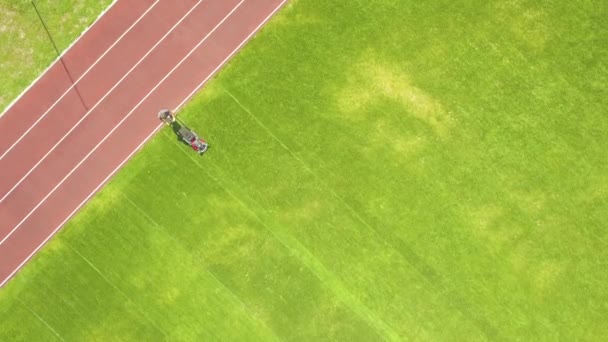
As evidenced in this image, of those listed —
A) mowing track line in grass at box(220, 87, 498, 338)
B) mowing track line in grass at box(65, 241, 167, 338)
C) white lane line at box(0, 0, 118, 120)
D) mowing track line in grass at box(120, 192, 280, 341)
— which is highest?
mowing track line in grass at box(220, 87, 498, 338)

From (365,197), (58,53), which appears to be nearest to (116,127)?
(58,53)

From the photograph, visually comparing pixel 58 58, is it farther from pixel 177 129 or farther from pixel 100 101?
pixel 177 129

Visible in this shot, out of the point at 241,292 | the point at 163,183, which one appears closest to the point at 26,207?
the point at 163,183

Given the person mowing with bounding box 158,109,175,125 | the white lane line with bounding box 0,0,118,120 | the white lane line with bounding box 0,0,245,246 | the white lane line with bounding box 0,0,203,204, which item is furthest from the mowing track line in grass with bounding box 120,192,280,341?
the white lane line with bounding box 0,0,118,120

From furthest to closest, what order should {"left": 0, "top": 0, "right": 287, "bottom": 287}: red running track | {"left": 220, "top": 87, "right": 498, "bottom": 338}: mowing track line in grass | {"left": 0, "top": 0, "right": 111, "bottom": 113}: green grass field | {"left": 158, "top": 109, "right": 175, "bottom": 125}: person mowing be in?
{"left": 0, "top": 0, "right": 111, "bottom": 113}: green grass field
{"left": 0, "top": 0, "right": 287, "bottom": 287}: red running track
{"left": 158, "top": 109, "right": 175, "bottom": 125}: person mowing
{"left": 220, "top": 87, "right": 498, "bottom": 338}: mowing track line in grass

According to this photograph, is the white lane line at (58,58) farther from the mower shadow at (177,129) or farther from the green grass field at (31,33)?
the mower shadow at (177,129)

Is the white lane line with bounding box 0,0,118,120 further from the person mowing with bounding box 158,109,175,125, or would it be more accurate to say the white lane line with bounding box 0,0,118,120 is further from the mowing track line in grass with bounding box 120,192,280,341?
the mowing track line in grass with bounding box 120,192,280,341
